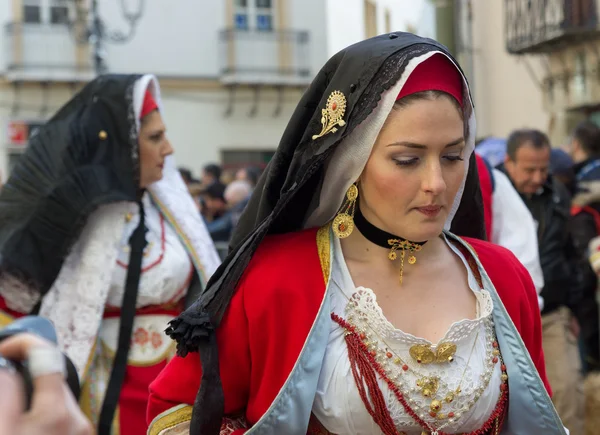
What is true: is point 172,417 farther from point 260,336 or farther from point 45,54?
point 45,54

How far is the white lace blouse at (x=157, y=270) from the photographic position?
4230mm

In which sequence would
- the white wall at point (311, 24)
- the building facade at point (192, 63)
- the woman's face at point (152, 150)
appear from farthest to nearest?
the white wall at point (311, 24) → the building facade at point (192, 63) → the woman's face at point (152, 150)

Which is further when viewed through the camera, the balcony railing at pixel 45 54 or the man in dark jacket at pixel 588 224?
the balcony railing at pixel 45 54

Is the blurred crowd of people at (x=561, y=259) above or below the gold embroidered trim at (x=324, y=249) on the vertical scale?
below

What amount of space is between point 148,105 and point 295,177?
7.33 ft

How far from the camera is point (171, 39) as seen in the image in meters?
20.5

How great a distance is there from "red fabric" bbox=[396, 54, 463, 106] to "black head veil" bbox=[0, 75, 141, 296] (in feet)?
7.06

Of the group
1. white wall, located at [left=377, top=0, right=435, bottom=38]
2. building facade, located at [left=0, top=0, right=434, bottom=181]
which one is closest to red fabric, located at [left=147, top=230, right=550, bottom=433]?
white wall, located at [left=377, top=0, right=435, bottom=38]

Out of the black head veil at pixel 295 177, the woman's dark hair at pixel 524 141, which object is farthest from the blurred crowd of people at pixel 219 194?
the black head veil at pixel 295 177

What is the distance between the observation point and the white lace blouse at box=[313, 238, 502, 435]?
7.70ft

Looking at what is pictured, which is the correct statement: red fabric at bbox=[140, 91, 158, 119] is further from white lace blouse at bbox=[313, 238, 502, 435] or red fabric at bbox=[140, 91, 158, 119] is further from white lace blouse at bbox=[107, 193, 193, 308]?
white lace blouse at bbox=[313, 238, 502, 435]

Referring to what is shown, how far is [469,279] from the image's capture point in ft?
8.36

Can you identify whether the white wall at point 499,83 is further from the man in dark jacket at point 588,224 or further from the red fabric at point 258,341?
the red fabric at point 258,341

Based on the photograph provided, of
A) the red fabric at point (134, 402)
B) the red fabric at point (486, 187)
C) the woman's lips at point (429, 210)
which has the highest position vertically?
the woman's lips at point (429, 210)
